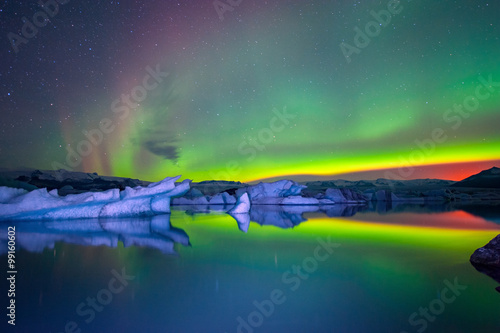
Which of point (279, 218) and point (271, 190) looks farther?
point (271, 190)

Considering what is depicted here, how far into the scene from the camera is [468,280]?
3484 mm

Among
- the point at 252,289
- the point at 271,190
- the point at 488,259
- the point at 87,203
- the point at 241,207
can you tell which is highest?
the point at 271,190

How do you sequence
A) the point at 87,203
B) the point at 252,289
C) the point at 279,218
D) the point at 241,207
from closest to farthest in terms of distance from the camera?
the point at 252,289 < the point at 87,203 < the point at 279,218 < the point at 241,207

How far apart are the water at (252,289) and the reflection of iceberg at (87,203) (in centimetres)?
644

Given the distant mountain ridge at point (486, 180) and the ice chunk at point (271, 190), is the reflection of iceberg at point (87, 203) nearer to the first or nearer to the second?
the ice chunk at point (271, 190)

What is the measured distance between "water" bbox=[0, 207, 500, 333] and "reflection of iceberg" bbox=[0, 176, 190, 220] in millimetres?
6437

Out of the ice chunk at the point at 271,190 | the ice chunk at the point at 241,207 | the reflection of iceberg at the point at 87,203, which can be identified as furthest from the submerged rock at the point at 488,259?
the ice chunk at the point at 271,190

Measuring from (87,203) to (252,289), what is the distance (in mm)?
11656

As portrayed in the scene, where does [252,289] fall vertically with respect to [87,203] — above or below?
below

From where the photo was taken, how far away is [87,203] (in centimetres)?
1216

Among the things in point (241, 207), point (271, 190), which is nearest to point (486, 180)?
point (271, 190)

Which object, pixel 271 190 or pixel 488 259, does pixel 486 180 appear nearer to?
pixel 271 190

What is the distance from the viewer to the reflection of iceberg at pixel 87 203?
11.0 meters

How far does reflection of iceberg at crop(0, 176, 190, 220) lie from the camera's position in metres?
11.0
